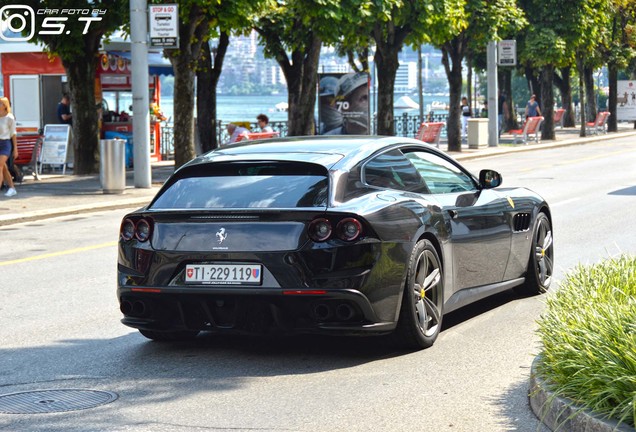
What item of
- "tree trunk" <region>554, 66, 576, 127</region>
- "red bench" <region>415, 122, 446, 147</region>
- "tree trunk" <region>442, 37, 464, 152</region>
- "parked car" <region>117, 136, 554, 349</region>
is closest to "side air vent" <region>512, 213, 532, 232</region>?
"parked car" <region>117, 136, 554, 349</region>

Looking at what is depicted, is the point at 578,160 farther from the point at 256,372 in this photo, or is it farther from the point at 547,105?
the point at 256,372

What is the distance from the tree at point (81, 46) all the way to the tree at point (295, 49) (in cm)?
571

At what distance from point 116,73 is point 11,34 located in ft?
9.29

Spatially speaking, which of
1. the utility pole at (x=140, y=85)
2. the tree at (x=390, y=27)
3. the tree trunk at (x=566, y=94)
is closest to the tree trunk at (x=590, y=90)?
the tree trunk at (x=566, y=94)

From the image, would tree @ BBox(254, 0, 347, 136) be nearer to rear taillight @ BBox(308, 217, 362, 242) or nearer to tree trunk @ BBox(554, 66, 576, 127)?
rear taillight @ BBox(308, 217, 362, 242)

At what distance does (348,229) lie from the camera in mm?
7492

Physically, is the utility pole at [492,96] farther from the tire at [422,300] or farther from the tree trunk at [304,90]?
the tire at [422,300]

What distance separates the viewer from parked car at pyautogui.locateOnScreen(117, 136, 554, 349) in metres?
7.45

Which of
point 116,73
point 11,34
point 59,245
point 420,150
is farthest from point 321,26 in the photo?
point 420,150

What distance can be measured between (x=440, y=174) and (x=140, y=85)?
1535 cm

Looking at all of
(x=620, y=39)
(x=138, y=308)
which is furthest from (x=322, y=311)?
(x=620, y=39)

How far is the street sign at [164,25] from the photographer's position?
22766 mm

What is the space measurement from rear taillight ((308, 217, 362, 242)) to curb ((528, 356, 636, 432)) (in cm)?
154

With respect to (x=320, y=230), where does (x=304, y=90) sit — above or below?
above
